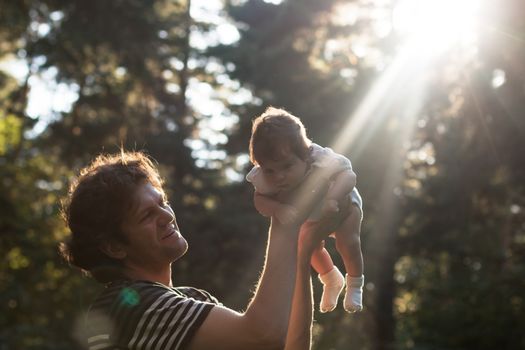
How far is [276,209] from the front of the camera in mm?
2240

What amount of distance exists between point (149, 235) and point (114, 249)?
115 millimetres

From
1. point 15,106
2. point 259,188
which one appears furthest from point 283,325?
point 15,106

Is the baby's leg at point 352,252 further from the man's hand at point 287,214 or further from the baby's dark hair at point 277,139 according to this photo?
the man's hand at point 287,214

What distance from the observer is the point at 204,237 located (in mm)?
17484

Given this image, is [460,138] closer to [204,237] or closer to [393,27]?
[393,27]

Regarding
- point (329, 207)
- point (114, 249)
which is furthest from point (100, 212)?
point (329, 207)

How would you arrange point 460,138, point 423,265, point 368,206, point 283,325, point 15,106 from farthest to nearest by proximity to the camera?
1. point 423,265
2. point 15,106
3. point 368,206
4. point 460,138
5. point 283,325

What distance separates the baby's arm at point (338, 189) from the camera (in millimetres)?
2289

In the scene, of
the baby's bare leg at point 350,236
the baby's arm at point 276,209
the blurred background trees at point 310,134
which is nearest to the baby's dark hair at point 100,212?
the baby's arm at point 276,209

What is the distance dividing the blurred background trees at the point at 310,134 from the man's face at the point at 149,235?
40.2 feet

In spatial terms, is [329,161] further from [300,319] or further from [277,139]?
[300,319]

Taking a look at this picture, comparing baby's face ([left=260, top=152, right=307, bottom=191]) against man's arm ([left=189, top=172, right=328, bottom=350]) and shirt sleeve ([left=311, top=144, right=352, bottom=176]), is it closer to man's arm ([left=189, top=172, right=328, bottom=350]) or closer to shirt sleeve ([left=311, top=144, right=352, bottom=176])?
shirt sleeve ([left=311, top=144, right=352, bottom=176])

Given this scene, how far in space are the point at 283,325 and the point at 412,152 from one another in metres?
16.4

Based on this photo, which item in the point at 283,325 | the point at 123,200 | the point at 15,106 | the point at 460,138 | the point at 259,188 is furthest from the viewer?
the point at 15,106
